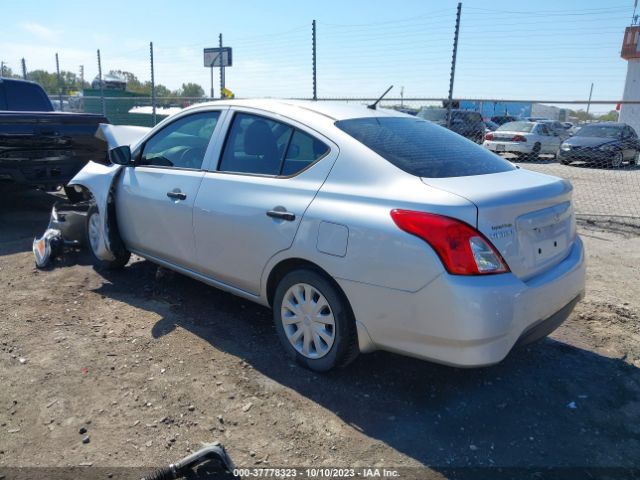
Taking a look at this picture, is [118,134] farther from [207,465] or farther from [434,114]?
[434,114]

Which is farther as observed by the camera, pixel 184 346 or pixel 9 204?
pixel 9 204

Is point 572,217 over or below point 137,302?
over

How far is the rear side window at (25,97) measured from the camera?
892 cm

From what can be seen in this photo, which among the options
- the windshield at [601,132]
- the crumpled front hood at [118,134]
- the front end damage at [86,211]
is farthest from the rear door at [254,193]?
the windshield at [601,132]

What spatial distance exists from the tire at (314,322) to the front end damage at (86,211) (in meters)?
2.06

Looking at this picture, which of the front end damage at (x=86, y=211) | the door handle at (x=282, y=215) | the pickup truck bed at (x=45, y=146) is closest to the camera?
the door handle at (x=282, y=215)

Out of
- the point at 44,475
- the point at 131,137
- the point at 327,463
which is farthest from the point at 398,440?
the point at 131,137

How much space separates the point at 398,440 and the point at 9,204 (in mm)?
8022

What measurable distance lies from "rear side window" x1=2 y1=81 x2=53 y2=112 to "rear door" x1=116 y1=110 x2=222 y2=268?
578 cm

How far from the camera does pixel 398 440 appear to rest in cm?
276

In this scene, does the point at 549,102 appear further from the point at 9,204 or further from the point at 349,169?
the point at 9,204

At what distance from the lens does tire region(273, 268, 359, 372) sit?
309 centimetres

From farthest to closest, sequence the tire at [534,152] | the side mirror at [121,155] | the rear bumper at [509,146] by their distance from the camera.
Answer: the tire at [534,152] < the rear bumper at [509,146] < the side mirror at [121,155]

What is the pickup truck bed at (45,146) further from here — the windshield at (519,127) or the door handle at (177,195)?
the windshield at (519,127)
